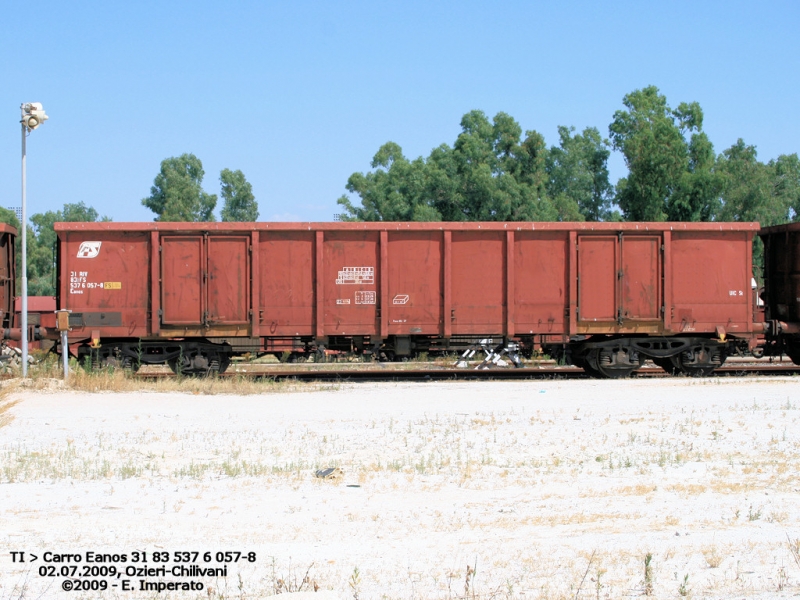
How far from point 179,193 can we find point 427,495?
175 feet

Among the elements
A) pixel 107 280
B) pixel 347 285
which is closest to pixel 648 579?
pixel 347 285

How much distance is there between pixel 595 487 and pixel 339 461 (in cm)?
271

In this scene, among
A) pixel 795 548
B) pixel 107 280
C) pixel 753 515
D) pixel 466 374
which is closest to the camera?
pixel 795 548

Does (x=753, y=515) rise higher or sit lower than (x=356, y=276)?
lower

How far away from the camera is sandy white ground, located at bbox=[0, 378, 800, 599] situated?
17.8ft

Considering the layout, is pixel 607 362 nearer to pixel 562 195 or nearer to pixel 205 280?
pixel 205 280

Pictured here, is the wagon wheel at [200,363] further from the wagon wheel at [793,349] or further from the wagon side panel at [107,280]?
the wagon wheel at [793,349]

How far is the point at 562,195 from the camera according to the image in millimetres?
56594

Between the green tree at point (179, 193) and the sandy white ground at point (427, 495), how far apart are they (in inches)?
1799

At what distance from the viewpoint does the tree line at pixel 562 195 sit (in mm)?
46250

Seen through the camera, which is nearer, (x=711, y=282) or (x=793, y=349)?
(x=711, y=282)

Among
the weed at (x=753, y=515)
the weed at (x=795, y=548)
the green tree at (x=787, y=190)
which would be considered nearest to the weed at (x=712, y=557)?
the weed at (x=795, y=548)

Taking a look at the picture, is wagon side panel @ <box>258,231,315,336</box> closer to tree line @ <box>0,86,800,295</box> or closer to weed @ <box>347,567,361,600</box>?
weed @ <box>347,567,361,600</box>

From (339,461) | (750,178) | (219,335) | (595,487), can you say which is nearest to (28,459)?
(339,461)
